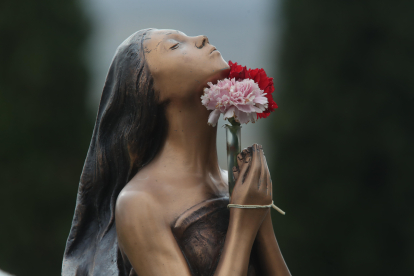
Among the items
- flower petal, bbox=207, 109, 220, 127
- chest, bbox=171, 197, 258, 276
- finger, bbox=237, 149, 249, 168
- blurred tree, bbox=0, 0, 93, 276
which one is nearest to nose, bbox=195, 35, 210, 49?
flower petal, bbox=207, 109, 220, 127

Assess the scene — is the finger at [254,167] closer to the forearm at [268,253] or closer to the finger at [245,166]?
the finger at [245,166]

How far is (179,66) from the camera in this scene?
6.01 ft

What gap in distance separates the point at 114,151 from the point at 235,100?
57cm

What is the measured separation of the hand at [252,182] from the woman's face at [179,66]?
31cm

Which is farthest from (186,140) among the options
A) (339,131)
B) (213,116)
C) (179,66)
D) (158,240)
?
(339,131)

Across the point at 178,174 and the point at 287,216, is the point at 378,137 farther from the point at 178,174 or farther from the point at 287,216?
the point at 178,174

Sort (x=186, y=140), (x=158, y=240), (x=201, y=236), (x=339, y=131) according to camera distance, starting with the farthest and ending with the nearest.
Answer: (x=339, y=131) < (x=186, y=140) < (x=201, y=236) < (x=158, y=240)

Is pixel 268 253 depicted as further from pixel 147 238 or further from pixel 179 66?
pixel 179 66

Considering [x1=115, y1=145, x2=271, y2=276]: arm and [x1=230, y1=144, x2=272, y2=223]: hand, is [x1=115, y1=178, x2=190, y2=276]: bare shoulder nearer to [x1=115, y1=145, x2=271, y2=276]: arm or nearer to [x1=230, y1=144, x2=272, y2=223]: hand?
[x1=115, y1=145, x2=271, y2=276]: arm

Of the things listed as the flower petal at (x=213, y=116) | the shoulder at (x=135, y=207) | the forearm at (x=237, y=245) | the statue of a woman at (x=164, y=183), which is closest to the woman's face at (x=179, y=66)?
the statue of a woman at (x=164, y=183)

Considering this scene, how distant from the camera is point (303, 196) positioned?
14.7 ft

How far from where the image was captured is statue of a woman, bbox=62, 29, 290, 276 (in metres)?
1.70

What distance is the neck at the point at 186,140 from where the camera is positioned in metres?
1.88

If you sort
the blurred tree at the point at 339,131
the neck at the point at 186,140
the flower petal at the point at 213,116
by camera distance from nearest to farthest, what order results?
the flower petal at the point at 213,116
the neck at the point at 186,140
the blurred tree at the point at 339,131
